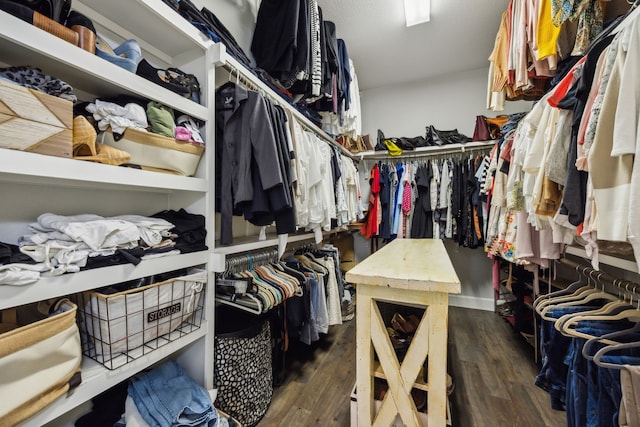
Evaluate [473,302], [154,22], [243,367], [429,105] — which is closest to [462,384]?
[243,367]

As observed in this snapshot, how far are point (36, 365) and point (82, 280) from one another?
0.21 m

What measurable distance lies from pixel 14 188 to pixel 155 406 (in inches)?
34.4

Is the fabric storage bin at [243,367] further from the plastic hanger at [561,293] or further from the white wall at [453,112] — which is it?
the white wall at [453,112]

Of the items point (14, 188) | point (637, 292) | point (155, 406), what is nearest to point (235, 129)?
point (14, 188)

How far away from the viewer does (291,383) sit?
65.9 inches

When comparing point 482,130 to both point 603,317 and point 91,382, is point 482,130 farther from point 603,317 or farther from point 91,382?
point 91,382

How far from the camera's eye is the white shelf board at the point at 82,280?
2.01 ft

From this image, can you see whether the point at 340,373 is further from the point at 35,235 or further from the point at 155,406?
the point at 35,235

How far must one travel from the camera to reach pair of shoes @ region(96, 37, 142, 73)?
0.85m

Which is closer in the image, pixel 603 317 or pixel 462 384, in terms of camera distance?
pixel 603 317

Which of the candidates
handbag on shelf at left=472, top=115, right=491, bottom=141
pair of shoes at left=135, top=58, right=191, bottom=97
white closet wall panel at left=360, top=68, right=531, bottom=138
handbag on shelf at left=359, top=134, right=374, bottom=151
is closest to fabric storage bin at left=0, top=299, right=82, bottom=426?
pair of shoes at left=135, top=58, right=191, bottom=97

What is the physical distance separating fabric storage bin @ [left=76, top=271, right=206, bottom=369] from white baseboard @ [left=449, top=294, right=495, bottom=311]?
10.5ft

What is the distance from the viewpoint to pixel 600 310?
108 cm

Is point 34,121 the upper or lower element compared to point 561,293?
upper
